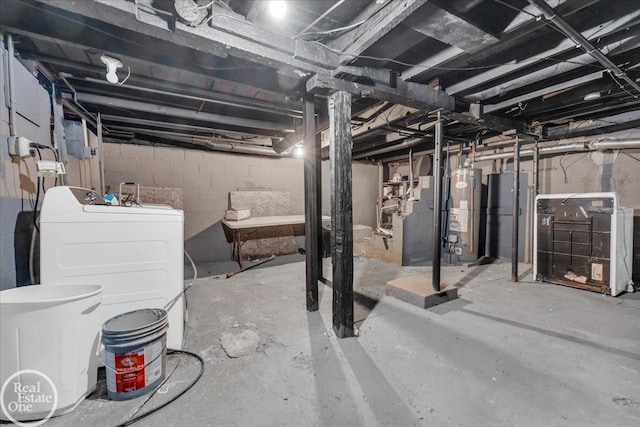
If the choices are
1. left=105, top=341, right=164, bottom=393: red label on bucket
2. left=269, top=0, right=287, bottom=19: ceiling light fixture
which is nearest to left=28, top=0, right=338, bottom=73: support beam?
left=269, top=0, right=287, bottom=19: ceiling light fixture

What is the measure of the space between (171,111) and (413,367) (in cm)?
360

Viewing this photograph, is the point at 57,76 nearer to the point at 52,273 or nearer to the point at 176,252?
the point at 52,273

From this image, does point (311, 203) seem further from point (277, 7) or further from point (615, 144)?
point (615, 144)

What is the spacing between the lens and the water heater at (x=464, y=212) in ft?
14.1

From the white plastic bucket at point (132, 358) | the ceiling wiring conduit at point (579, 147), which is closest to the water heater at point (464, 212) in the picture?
the ceiling wiring conduit at point (579, 147)

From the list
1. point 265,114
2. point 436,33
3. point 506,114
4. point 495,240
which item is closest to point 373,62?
point 436,33

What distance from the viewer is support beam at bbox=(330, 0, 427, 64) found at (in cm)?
147

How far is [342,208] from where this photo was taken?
6.97ft

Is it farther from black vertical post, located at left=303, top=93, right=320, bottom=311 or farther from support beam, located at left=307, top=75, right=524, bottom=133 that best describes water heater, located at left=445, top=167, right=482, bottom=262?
black vertical post, located at left=303, top=93, right=320, bottom=311

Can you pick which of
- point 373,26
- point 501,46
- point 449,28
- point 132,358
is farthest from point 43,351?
point 501,46

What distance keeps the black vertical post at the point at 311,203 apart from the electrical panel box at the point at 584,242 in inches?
122

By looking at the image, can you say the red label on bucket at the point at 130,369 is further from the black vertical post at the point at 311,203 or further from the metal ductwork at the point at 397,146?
the metal ductwork at the point at 397,146

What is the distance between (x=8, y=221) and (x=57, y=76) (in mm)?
1556

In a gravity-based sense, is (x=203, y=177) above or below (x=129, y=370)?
above
